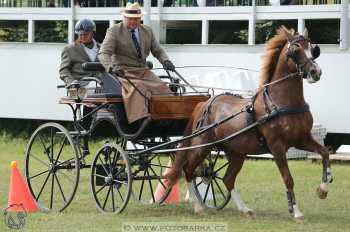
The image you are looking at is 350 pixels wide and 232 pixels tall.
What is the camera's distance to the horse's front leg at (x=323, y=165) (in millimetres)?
11250

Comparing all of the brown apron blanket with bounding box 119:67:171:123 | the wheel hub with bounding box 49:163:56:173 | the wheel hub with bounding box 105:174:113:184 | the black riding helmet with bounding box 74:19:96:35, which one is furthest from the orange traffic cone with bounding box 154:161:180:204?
the black riding helmet with bounding box 74:19:96:35

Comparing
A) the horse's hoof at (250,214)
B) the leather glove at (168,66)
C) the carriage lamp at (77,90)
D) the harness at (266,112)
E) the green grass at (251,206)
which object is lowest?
the green grass at (251,206)

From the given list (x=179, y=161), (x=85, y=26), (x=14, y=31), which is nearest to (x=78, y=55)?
(x=85, y=26)

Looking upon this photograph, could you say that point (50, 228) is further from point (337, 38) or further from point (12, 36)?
point (12, 36)

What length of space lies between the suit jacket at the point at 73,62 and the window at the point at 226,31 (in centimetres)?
1278

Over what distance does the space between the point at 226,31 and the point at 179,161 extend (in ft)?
46.7

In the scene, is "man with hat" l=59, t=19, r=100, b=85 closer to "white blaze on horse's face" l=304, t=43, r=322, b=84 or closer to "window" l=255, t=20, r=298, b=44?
"white blaze on horse's face" l=304, t=43, r=322, b=84

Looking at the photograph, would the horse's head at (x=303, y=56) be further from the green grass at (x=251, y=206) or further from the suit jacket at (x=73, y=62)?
the suit jacket at (x=73, y=62)

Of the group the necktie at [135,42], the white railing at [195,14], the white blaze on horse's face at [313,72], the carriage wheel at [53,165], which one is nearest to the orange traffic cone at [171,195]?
the carriage wheel at [53,165]

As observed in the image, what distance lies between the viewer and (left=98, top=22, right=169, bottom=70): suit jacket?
12609 millimetres

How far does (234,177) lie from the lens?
1248cm

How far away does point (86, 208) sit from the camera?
43.2 ft

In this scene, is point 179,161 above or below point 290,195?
above

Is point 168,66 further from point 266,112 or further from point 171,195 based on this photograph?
point 171,195
